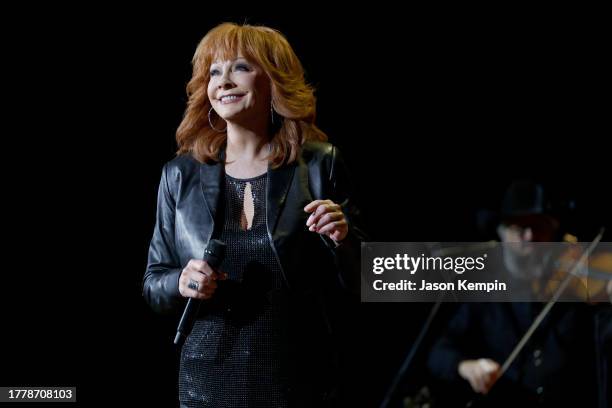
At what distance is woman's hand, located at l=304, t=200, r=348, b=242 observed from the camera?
1334 mm

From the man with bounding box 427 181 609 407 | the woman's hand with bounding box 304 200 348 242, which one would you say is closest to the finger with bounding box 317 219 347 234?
the woman's hand with bounding box 304 200 348 242

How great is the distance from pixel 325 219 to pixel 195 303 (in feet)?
1.05

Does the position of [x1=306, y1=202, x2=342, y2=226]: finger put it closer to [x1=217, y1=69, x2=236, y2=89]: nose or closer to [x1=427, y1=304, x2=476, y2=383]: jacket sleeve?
[x1=217, y1=69, x2=236, y2=89]: nose

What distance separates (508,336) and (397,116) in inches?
27.4

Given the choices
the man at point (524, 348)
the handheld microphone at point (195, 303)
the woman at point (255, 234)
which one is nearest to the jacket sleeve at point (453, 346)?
the man at point (524, 348)

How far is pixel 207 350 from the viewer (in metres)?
1.45

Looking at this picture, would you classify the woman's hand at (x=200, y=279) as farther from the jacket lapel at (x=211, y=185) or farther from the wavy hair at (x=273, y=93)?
the wavy hair at (x=273, y=93)

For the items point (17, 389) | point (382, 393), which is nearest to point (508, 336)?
point (382, 393)

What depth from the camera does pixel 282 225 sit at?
4.69 feet

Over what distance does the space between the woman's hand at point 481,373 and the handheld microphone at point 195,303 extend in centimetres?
83

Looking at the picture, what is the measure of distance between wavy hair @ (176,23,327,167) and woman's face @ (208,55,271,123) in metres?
0.02

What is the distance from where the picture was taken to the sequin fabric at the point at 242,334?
1415mm

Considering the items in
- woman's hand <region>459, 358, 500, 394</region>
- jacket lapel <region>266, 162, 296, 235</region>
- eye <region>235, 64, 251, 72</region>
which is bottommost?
woman's hand <region>459, 358, 500, 394</region>

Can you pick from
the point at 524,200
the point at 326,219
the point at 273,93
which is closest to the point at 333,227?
the point at 326,219
